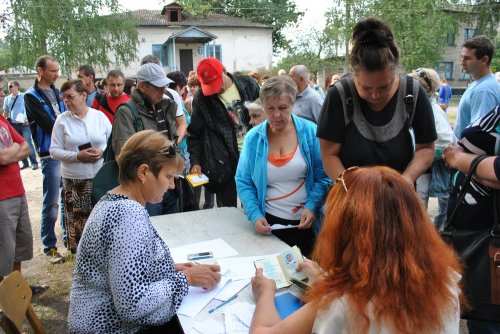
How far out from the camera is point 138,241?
1523mm

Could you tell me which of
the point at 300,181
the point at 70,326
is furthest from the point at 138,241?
the point at 300,181

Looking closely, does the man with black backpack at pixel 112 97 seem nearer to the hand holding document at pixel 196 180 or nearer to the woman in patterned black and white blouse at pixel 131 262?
the hand holding document at pixel 196 180

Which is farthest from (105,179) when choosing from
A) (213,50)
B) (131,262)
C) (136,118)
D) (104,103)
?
(213,50)

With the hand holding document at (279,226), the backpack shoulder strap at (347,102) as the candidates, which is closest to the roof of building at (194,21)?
the hand holding document at (279,226)

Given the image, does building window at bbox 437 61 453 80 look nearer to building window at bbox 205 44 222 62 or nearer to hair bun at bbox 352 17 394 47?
building window at bbox 205 44 222 62

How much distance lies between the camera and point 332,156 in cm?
225

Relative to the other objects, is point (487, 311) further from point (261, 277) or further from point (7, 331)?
point (7, 331)

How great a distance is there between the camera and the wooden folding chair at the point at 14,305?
4.85ft

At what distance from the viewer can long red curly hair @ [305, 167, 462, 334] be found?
1077mm

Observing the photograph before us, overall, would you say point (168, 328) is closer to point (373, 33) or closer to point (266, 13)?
point (373, 33)

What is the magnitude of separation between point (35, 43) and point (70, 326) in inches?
840

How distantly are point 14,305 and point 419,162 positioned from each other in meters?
2.06

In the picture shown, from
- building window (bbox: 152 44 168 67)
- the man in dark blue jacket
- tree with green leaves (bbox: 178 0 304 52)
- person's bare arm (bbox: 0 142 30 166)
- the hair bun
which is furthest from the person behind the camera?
tree with green leaves (bbox: 178 0 304 52)

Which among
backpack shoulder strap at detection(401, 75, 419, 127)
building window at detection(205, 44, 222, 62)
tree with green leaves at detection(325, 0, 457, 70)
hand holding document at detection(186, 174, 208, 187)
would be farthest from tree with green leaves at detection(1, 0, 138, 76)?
backpack shoulder strap at detection(401, 75, 419, 127)
